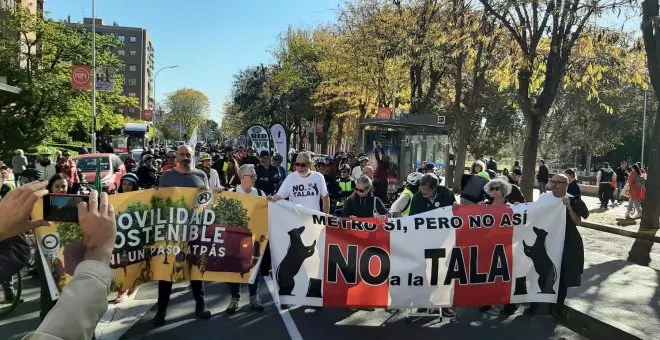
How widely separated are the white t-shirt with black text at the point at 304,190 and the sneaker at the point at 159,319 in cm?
220

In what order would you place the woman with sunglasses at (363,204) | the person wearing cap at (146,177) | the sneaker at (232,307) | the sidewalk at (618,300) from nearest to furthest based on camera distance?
the sidewalk at (618,300)
the sneaker at (232,307)
the woman with sunglasses at (363,204)
the person wearing cap at (146,177)

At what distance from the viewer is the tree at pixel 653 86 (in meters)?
10.8

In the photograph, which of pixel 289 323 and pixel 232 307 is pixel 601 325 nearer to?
pixel 289 323

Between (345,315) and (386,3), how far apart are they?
71.2 ft

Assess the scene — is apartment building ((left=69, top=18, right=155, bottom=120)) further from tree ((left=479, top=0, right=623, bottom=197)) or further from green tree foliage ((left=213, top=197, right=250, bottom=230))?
green tree foliage ((left=213, top=197, right=250, bottom=230))

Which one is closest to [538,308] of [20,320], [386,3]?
[20,320]

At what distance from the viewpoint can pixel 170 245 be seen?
6.19 meters

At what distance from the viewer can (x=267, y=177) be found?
38.2ft

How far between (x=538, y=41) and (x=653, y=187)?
13.7 feet

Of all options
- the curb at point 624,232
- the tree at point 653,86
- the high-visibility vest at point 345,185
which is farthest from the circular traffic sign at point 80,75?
the tree at point 653,86

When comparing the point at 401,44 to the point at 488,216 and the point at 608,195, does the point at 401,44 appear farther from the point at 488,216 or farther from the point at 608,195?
the point at 488,216

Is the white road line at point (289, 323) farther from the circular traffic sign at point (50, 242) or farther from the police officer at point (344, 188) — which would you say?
the police officer at point (344, 188)

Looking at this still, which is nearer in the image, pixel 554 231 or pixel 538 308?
pixel 554 231

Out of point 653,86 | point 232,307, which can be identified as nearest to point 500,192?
point 232,307
